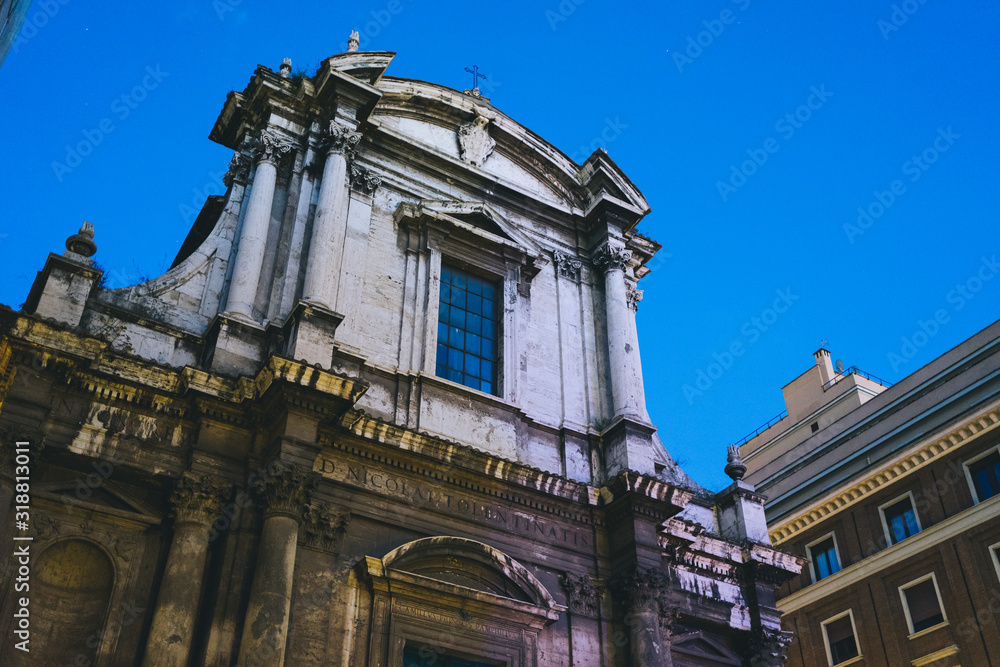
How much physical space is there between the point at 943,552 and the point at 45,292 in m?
21.8

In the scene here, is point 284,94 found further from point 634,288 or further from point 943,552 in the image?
point 943,552

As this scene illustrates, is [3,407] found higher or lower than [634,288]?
lower

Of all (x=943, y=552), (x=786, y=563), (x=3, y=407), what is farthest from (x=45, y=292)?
(x=943, y=552)

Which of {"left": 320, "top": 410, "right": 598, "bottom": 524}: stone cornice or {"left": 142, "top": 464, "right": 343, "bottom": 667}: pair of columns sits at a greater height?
{"left": 320, "top": 410, "right": 598, "bottom": 524}: stone cornice

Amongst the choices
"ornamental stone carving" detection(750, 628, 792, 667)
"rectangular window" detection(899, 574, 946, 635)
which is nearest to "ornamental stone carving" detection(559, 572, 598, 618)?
"ornamental stone carving" detection(750, 628, 792, 667)

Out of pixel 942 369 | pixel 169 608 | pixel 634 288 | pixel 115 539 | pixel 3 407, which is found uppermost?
pixel 942 369

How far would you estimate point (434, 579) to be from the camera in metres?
12.2

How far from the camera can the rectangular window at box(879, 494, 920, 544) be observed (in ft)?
85.1

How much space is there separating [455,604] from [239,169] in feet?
24.3

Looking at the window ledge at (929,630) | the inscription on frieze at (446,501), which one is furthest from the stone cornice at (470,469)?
the window ledge at (929,630)

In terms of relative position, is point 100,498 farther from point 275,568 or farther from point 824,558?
point 824,558

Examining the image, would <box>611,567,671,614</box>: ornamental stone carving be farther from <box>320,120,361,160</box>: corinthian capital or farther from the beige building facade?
the beige building facade

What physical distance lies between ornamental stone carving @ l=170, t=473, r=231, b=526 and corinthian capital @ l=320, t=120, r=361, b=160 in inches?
233

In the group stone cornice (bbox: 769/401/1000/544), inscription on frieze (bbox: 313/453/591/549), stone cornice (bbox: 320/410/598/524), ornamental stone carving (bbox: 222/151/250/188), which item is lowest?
inscription on frieze (bbox: 313/453/591/549)
